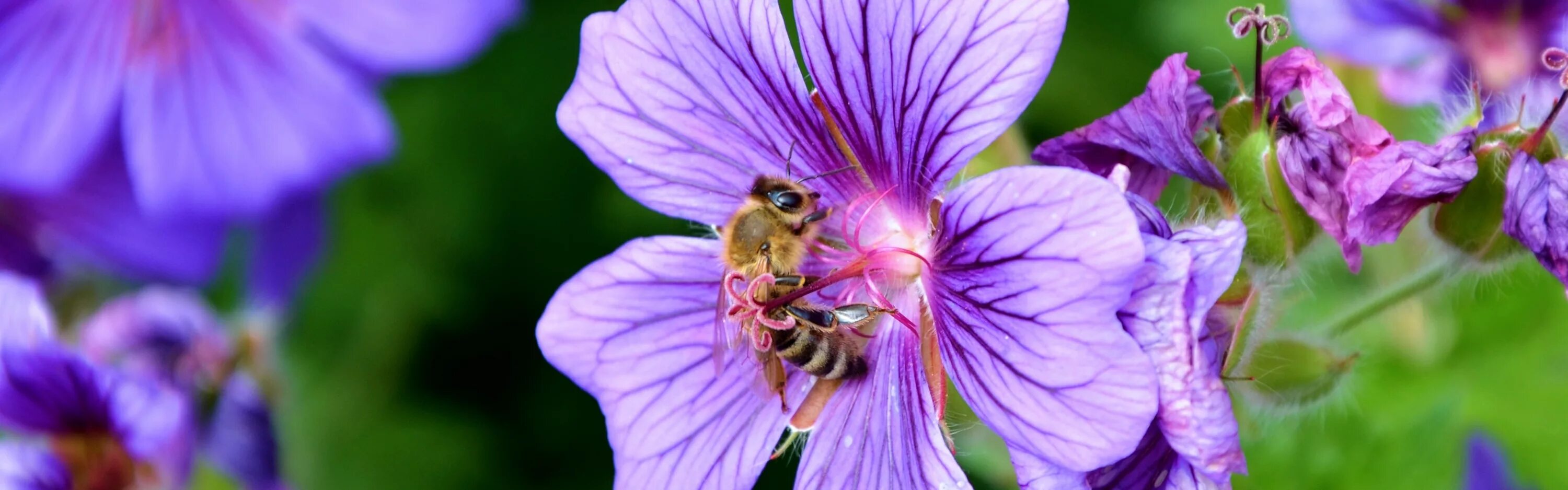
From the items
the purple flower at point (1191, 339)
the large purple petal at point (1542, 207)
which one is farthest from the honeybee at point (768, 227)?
the large purple petal at point (1542, 207)

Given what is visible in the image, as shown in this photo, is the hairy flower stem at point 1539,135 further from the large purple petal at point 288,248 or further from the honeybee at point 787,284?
the large purple petal at point 288,248

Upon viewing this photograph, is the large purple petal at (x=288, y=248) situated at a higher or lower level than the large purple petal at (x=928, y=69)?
lower

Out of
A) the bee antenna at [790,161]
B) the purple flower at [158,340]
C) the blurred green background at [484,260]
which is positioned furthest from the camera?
the blurred green background at [484,260]

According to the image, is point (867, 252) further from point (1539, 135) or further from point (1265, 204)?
point (1539, 135)

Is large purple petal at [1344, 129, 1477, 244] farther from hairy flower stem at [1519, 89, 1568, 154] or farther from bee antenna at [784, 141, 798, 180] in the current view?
bee antenna at [784, 141, 798, 180]

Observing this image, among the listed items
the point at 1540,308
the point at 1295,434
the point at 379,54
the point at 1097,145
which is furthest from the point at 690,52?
the point at 1540,308

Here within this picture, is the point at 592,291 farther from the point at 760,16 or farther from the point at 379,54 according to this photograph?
the point at 379,54
